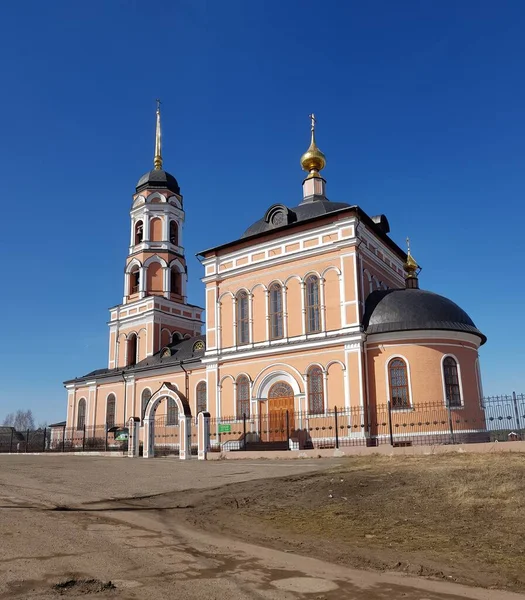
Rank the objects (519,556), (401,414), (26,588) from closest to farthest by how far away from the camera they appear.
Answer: (26,588)
(519,556)
(401,414)

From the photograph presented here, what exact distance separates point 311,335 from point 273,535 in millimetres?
17231

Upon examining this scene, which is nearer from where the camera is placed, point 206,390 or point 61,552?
point 61,552

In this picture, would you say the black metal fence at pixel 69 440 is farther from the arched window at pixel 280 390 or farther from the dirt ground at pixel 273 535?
the dirt ground at pixel 273 535

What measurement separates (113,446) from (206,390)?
6169mm

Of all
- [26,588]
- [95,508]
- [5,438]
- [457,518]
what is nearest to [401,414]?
[457,518]

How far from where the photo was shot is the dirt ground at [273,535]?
16.6 ft

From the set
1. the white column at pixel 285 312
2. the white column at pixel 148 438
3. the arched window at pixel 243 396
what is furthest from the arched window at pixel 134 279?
the white column at pixel 148 438

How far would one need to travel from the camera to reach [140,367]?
33.4 meters

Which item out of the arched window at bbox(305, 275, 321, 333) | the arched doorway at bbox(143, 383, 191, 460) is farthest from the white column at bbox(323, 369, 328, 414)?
the arched doorway at bbox(143, 383, 191, 460)

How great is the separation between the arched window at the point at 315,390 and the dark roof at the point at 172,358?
25.6 ft

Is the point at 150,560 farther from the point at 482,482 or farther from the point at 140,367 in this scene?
the point at 140,367

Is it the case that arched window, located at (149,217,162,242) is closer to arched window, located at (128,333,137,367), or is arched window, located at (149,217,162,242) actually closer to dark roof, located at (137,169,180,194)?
dark roof, located at (137,169,180,194)

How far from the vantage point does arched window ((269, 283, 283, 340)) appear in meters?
26.0

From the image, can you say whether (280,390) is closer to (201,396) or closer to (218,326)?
(218,326)
